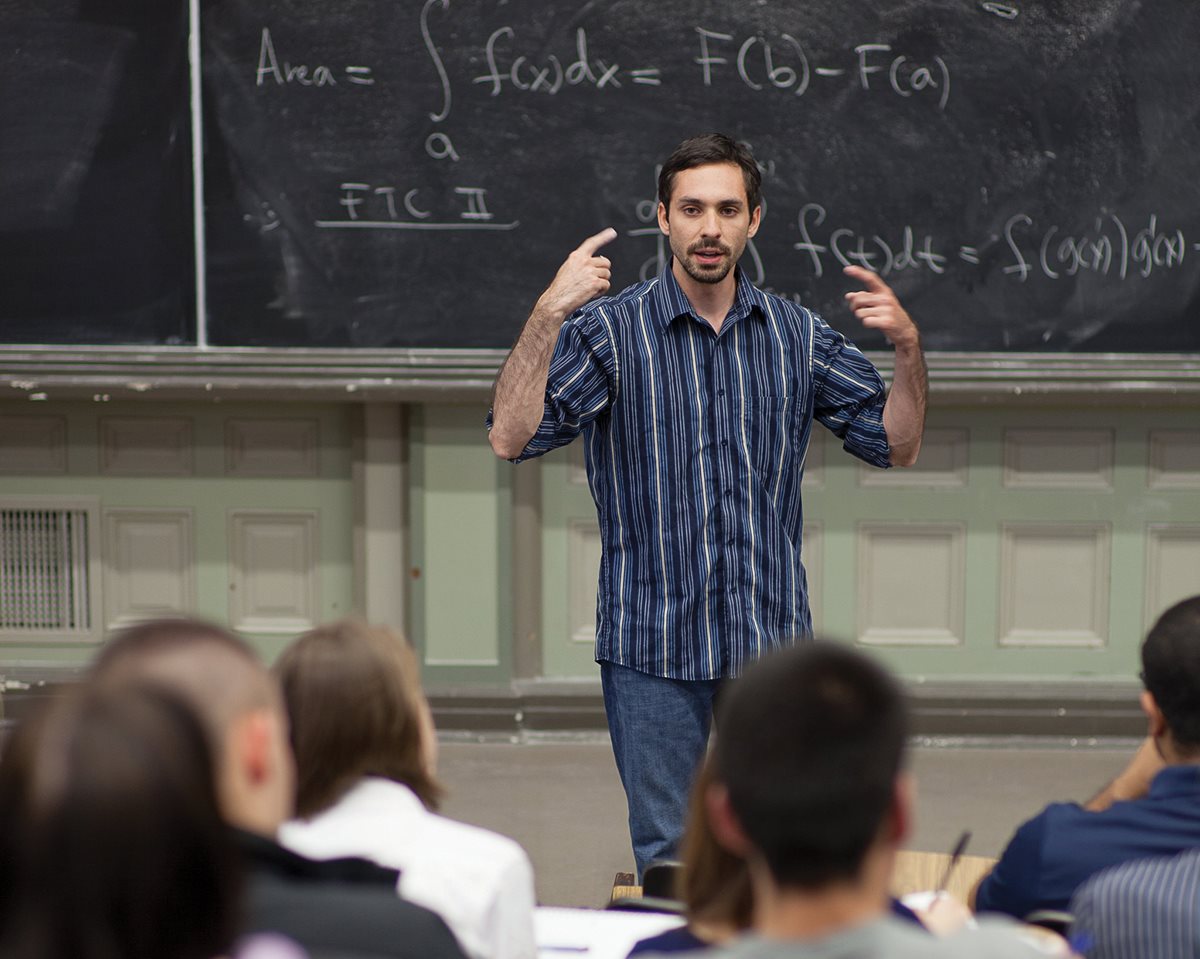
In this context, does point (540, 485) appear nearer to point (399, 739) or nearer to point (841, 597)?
point (841, 597)

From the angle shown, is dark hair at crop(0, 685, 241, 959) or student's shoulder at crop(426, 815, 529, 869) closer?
dark hair at crop(0, 685, 241, 959)

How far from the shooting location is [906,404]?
2.52 metres

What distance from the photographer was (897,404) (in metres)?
2.53

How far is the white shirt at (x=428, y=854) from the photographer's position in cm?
156

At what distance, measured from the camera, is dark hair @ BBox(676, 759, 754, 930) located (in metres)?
1.42

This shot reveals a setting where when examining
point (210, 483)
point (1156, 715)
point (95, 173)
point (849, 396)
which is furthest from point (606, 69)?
point (1156, 715)

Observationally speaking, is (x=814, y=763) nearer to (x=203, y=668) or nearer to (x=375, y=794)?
(x=203, y=668)

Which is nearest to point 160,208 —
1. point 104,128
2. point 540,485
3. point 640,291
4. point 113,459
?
point 104,128

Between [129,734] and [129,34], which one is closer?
[129,734]

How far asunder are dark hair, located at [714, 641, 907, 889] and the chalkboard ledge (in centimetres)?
308

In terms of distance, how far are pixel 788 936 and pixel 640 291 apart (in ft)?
5.32

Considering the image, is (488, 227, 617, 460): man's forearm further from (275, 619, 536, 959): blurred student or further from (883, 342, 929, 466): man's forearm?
(275, 619, 536, 959): blurred student

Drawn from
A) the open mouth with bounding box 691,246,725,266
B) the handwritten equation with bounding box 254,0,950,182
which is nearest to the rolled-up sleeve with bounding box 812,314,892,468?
the open mouth with bounding box 691,246,725,266

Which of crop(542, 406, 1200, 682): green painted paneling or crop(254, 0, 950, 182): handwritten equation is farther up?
crop(254, 0, 950, 182): handwritten equation
